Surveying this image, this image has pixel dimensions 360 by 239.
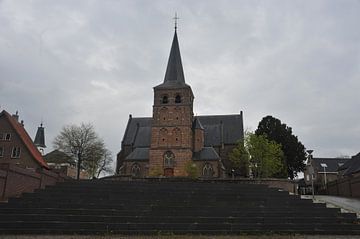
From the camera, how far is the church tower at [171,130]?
45.3 meters

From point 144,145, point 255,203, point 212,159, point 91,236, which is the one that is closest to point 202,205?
point 255,203

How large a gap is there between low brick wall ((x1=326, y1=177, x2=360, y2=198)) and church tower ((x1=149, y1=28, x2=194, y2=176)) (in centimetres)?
1813

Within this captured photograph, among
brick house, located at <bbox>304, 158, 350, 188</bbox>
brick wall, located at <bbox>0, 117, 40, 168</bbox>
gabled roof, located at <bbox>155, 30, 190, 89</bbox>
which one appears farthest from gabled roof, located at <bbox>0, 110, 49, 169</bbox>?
brick house, located at <bbox>304, 158, 350, 188</bbox>

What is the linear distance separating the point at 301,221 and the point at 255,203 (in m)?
2.89

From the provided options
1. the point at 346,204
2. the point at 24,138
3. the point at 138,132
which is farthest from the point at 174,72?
the point at 346,204

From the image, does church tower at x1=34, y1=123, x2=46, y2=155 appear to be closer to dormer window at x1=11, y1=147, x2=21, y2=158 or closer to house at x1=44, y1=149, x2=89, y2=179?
house at x1=44, y1=149, x2=89, y2=179

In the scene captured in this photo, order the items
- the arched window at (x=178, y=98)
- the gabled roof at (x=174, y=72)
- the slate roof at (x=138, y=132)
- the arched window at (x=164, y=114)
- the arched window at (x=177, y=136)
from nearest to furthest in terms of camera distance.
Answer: the arched window at (x=177, y=136) < the arched window at (x=164, y=114) < the arched window at (x=178, y=98) < the gabled roof at (x=174, y=72) < the slate roof at (x=138, y=132)

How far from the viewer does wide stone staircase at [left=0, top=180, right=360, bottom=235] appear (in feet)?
43.5

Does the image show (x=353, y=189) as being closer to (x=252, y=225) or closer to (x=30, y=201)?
(x=252, y=225)

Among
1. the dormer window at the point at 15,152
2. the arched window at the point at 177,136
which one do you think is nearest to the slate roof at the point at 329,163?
the arched window at the point at 177,136

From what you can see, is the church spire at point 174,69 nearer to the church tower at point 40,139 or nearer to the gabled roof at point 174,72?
the gabled roof at point 174,72

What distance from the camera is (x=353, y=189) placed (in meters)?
28.3

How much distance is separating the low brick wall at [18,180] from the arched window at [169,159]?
2508 centimetres

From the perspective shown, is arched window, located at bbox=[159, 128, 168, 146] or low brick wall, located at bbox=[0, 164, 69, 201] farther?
arched window, located at bbox=[159, 128, 168, 146]
